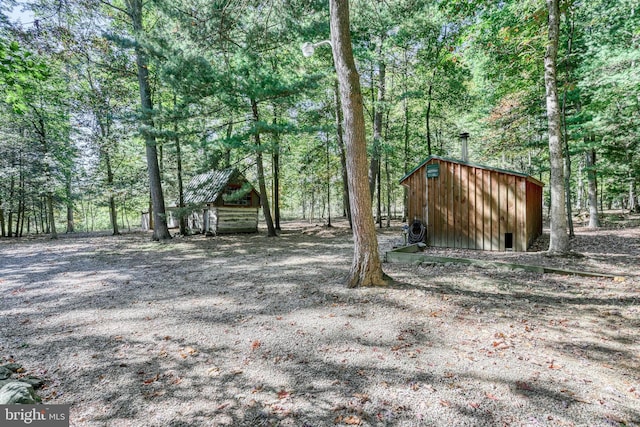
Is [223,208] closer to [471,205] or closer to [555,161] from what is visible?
[471,205]

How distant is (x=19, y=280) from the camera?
267 inches

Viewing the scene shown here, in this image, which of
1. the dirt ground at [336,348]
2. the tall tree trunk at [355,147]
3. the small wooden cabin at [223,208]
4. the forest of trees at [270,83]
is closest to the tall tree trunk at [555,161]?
the forest of trees at [270,83]

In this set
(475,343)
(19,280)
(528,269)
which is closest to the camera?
(475,343)

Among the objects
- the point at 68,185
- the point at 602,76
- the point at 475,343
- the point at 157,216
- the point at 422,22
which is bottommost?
the point at 475,343

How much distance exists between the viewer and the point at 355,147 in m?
5.12

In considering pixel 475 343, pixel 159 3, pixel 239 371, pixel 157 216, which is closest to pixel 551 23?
pixel 475 343

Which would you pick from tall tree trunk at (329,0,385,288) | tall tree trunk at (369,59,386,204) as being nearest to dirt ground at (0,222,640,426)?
tall tree trunk at (329,0,385,288)

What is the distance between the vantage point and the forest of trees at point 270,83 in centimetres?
794

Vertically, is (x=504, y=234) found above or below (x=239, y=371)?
above

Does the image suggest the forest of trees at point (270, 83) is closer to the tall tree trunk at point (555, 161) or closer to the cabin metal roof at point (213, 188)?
the tall tree trunk at point (555, 161)

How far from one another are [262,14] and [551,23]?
7.39 metres

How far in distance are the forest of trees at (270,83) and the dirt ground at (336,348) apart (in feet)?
13.4

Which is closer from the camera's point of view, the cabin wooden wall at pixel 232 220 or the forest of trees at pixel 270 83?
the forest of trees at pixel 270 83

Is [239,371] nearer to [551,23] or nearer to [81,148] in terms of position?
[551,23]
